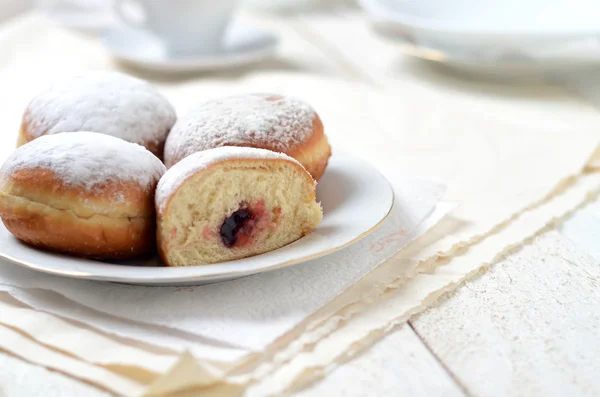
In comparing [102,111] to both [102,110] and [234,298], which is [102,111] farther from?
[234,298]

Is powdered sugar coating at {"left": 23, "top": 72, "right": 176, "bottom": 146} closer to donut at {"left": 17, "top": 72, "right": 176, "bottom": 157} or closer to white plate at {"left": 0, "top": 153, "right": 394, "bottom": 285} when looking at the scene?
donut at {"left": 17, "top": 72, "right": 176, "bottom": 157}

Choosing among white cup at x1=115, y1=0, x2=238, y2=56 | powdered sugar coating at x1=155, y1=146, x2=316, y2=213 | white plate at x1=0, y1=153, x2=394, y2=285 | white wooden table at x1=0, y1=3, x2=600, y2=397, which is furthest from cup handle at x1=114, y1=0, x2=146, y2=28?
white wooden table at x1=0, y1=3, x2=600, y2=397

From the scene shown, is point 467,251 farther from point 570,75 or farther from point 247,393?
point 570,75

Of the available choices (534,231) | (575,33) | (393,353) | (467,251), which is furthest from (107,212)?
(575,33)

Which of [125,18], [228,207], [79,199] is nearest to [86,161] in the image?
[79,199]

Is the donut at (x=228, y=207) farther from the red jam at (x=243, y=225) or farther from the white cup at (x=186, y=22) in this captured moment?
the white cup at (x=186, y=22)

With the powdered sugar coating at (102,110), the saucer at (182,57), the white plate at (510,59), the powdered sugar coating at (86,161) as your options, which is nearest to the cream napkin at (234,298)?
the powdered sugar coating at (86,161)
